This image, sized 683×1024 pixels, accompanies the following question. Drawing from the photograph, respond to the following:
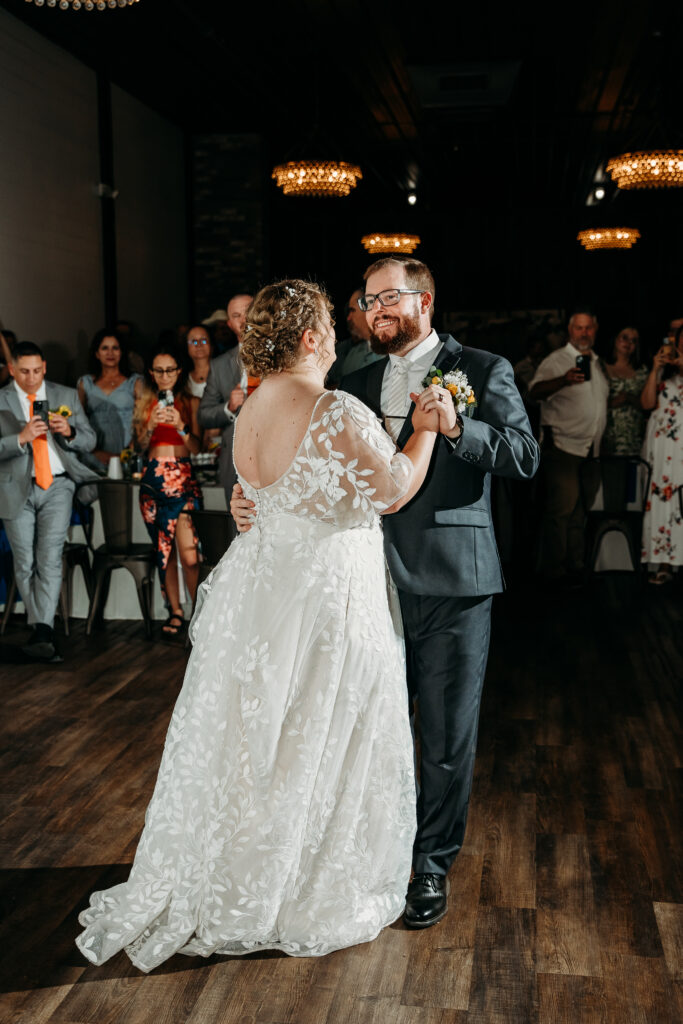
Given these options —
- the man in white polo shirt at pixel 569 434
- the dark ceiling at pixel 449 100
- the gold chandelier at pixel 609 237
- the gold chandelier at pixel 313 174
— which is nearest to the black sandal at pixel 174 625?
the man in white polo shirt at pixel 569 434

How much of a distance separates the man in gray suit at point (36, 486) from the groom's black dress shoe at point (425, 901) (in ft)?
9.63

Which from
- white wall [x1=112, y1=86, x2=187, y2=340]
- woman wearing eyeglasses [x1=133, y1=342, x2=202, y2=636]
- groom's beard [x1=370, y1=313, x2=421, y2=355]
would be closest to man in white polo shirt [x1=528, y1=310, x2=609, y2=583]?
woman wearing eyeglasses [x1=133, y1=342, x2=202, y2=636]

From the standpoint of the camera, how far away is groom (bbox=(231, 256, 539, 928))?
97.8 inches

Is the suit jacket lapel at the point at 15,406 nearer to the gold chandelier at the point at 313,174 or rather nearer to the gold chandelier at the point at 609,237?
the gold chandelier at the point at 313,174

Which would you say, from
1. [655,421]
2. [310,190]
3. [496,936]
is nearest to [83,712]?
[496,936]

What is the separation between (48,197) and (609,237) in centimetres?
767

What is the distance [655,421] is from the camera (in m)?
6.40

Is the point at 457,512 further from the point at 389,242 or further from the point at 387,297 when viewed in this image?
the point at 389,242

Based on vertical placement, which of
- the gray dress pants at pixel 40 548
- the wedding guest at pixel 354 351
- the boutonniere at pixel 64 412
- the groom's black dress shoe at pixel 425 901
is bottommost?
the groom's black dress shoe at pixel 425 901

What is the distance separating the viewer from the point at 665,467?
20.8 ft

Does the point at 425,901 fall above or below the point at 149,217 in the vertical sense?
below

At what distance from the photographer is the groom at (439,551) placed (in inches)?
97.8

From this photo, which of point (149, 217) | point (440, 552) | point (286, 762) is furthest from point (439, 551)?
point (149, 217)

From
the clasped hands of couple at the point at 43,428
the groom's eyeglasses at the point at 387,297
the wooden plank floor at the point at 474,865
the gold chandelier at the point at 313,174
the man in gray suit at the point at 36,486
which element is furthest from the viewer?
the gold chandelier at the point at 313,174
